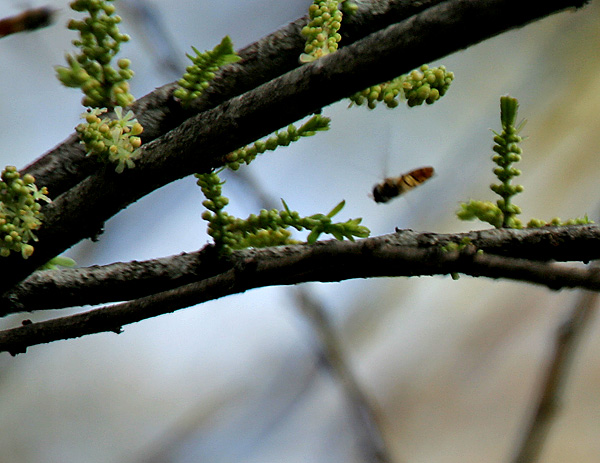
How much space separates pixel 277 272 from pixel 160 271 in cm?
20

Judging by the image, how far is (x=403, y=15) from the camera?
73cm

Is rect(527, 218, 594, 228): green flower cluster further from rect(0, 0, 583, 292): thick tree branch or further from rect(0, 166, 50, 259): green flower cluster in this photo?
rect(0, 166, 50, 259): green flower cluster

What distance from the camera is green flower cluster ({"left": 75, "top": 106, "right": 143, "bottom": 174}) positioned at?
2.07 feet

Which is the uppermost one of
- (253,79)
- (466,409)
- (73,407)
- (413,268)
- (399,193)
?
(73,407)

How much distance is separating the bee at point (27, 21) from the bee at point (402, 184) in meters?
0.51

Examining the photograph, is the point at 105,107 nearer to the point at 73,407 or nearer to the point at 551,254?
the point at 551,254

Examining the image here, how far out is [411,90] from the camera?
25.7 inches

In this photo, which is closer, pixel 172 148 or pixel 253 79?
pixel 172 148

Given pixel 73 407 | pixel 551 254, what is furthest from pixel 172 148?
pixel 73 407

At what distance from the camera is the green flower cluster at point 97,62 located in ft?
2.06

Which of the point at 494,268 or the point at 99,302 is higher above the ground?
the point at 99,302

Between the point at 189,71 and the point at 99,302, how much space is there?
280 millimetres

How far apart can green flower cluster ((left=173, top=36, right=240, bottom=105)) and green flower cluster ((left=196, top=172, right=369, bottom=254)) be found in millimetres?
92

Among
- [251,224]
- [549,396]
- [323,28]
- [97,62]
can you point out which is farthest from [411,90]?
[549,396]
